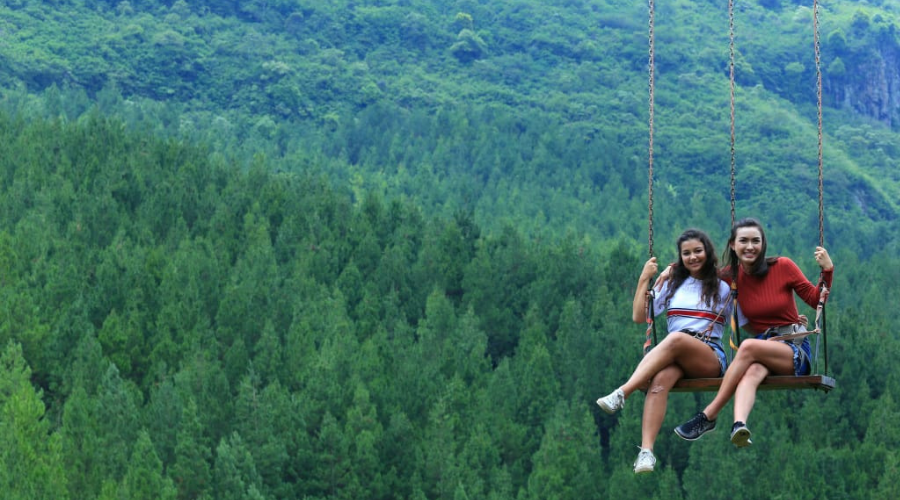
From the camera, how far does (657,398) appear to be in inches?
618

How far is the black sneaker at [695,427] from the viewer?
51.3ft

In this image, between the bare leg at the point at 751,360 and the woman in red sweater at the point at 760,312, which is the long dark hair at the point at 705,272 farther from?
the bare leg at the point at 751,360

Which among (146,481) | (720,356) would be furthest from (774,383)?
(146,481)

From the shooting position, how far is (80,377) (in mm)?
56156

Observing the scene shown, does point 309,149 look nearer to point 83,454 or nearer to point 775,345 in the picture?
point 83,454

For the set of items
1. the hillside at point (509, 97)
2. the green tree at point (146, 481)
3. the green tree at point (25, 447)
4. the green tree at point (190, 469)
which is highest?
the hillside at point (509, 97)

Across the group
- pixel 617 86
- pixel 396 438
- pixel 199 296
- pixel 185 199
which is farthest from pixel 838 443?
pixel 617 86

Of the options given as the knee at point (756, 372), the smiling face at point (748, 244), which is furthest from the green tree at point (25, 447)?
the knee at point (756, 372)

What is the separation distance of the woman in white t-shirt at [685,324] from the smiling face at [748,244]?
229 mm

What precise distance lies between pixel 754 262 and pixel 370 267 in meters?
63.8

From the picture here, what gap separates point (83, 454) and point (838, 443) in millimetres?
26252

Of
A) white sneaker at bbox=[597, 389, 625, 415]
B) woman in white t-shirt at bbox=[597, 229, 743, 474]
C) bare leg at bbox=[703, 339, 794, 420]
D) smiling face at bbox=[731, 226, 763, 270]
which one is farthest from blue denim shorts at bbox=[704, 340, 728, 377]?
white sneaker at bbox=[597, 389, 625, 415]

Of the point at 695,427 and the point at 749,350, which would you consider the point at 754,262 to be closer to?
the point at 749,350

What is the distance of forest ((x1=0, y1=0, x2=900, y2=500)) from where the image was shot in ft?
179
